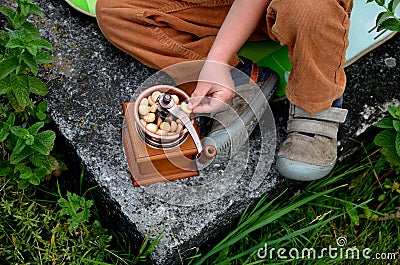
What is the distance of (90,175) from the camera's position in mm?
1668

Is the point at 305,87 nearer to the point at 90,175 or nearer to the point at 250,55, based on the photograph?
the point at 250,55

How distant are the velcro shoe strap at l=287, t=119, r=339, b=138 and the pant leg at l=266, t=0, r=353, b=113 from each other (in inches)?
2.6

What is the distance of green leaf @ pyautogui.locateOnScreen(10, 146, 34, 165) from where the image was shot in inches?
62.2

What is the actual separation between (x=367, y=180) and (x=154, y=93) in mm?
770

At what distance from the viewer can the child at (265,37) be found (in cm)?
151

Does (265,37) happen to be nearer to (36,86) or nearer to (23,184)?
(36,86)

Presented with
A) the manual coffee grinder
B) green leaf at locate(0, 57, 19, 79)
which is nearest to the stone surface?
the manual coffee grinder

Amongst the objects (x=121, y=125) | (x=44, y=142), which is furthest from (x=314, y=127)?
(x=44, y=142)

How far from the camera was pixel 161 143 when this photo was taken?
153 cm

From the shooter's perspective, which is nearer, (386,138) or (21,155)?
(21,155)

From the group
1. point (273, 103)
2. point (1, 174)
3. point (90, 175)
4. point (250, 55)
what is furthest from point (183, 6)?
point (1, 174)

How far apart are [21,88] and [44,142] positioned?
150mm

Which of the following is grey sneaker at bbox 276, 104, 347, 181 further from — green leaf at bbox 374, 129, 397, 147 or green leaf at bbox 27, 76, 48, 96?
green leaf at bbox 27, 76, 48, 96

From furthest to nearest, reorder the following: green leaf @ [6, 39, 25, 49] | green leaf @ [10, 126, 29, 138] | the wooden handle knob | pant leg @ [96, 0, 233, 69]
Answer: pant leg @ [96, 0, 233, 69], the wooden handle knob, green leaf @ [10, 126, 29, 138], green leaf @ [6, 39, 25, 49]
